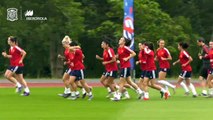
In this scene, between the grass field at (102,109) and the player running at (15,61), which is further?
the player running at (15,61)

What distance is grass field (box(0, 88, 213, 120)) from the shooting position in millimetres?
16297

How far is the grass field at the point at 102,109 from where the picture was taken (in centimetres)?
1630

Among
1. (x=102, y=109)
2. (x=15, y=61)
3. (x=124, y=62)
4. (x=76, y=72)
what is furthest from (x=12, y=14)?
(x=102, y=109)

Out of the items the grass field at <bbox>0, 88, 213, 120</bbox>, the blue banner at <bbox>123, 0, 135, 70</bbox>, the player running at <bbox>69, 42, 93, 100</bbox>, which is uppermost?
the blue banner at <bbox>123, 0, 135, 70</bbox>

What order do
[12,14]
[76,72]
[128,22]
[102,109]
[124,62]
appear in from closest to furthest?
[102,109] < [124,62] < [76,72] < [128,22] < [12,14]

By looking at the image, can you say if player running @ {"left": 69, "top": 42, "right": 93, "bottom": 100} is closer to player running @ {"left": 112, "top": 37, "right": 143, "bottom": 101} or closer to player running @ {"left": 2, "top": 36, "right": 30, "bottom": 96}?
player running @ {"left": 112, "top": 37, "right": 143, "bottom": 101}

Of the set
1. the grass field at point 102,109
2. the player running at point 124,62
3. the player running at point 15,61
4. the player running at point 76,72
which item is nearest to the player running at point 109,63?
the player running at point 124,62

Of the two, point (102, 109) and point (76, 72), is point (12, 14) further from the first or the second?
point (102, 109)

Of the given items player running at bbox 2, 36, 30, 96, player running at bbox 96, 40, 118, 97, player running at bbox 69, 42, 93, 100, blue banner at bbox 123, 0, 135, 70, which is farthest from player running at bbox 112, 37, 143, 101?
blue banner at bbox 123, 0, 135, 70

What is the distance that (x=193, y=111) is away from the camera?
17.8 m

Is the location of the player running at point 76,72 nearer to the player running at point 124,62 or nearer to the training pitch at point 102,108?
the training pitch at point 102,108

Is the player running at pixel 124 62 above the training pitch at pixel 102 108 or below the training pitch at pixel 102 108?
above

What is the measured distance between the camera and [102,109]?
1859 cm

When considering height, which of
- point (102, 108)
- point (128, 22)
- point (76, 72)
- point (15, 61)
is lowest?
point (102, 108)
